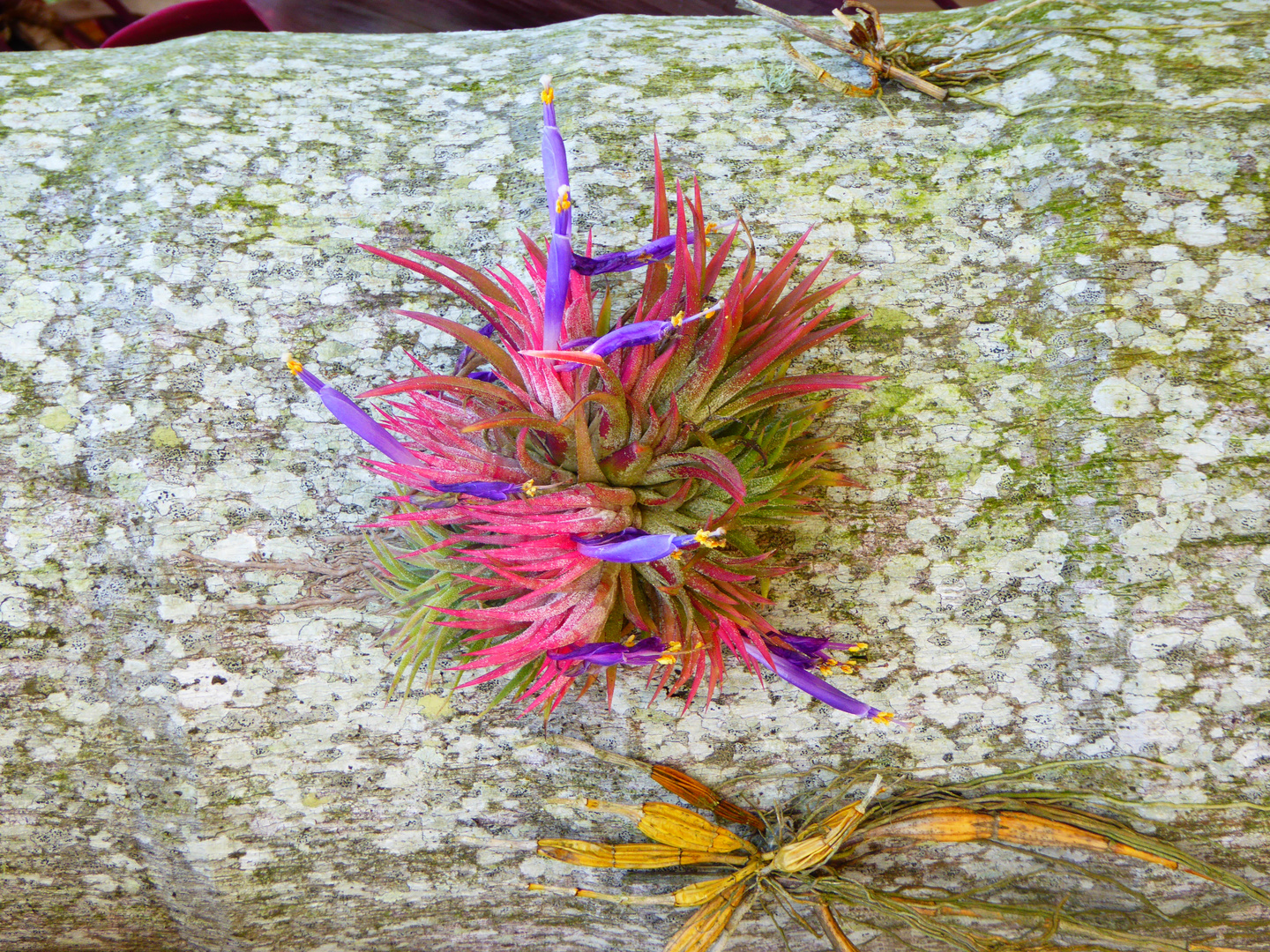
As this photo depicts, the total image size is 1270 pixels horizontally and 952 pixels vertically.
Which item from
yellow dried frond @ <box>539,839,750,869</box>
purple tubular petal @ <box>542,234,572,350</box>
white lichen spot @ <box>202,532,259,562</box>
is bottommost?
yellow dried frond @ <box>539,839,750,869</box>

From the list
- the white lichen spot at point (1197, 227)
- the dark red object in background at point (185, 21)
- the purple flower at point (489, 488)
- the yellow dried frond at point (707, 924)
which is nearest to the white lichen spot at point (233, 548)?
the purple flower at point (489, 488)

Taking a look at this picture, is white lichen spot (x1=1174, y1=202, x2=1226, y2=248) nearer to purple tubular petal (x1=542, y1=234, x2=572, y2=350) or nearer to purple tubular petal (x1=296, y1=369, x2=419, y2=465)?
purple tubular petal (x1=542, y1=234, x2=572, y2=350)

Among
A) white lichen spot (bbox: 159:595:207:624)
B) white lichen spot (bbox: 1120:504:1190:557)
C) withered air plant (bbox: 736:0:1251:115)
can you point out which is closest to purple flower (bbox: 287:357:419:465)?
white lichen spot (bbox: 159:595:207:624)

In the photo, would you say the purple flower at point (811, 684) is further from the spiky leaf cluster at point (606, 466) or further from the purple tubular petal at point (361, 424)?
the purple tubular petal at point (361, 424)

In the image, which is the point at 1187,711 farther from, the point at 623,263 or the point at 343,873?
the point at 343,873

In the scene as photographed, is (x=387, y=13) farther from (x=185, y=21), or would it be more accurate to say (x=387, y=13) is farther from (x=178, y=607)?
(x=178, y=607)

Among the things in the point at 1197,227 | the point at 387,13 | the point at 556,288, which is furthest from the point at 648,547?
the point at 387,13
